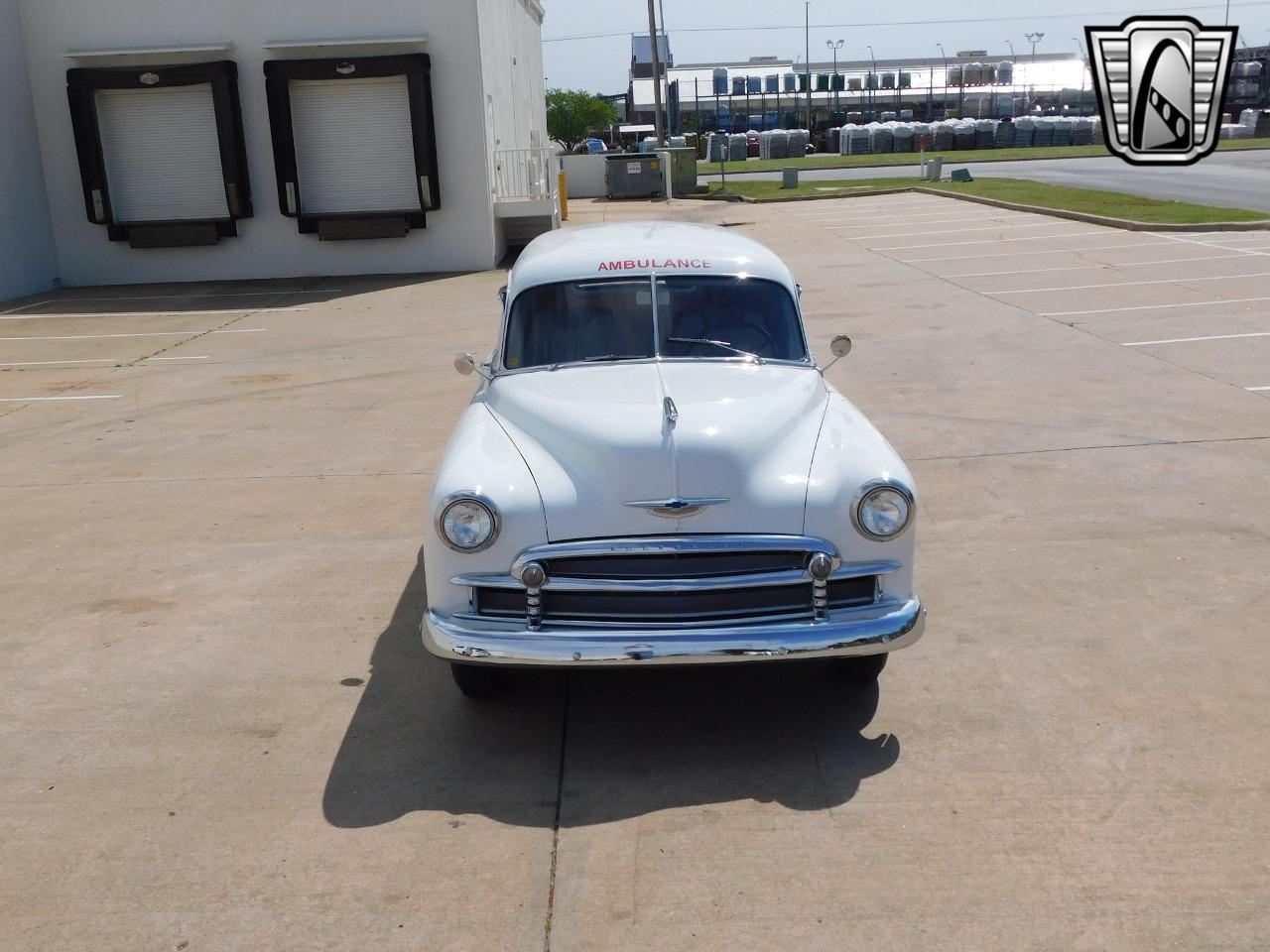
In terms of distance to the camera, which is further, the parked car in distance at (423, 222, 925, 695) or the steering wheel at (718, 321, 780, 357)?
the steering wheel at (718, 321, 780, 357)

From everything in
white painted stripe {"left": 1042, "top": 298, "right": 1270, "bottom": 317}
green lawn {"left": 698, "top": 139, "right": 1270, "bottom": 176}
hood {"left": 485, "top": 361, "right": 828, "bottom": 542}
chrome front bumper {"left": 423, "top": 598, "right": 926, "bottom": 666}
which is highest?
green lawn {"left": 698, "top": 139, "right": 1270, "bottom": 176}

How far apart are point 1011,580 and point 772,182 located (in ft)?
119

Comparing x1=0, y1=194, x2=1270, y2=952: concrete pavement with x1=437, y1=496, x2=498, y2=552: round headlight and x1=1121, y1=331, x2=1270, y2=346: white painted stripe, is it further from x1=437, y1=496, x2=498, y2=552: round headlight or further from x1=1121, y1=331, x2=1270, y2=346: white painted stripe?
x1=1121, y1=331, x2=1270, y2=346: white painted stripe

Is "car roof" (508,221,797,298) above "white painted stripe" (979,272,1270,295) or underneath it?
above

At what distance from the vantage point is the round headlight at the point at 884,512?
4.49 m

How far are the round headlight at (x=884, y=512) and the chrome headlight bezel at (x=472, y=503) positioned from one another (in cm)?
136

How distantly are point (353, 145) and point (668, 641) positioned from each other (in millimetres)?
17623

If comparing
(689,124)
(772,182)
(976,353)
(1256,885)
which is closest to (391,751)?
(1256,885)

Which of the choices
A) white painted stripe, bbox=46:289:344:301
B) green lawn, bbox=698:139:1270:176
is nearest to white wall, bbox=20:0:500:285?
white painted stripe, bbox=46:289:344:301

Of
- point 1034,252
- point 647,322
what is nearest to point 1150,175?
point 1034,252

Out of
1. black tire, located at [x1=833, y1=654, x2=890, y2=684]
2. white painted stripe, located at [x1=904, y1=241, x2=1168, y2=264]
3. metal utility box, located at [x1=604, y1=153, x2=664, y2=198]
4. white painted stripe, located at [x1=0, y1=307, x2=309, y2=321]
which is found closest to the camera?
A: black tire, located at [x1=833, y1=654, x2=890, y2=684]

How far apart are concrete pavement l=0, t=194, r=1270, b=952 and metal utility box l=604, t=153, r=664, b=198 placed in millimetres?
26112

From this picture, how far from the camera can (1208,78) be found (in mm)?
16578

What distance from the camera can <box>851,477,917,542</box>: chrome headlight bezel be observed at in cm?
448
